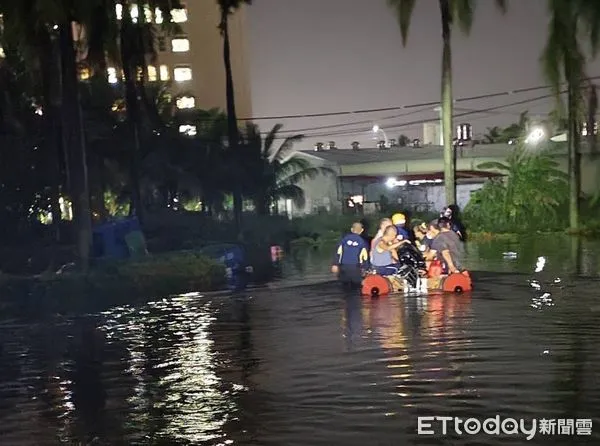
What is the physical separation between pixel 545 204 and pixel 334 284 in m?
25.1

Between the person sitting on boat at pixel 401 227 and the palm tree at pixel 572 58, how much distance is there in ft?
15.7

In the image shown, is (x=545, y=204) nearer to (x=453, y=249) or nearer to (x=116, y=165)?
(x=116, y=165)

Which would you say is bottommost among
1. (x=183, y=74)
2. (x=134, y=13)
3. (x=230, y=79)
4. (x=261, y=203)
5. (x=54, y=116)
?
(x=261, y=203)

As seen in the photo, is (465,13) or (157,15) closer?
(157,15)

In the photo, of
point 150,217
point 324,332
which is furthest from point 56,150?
point 324,332

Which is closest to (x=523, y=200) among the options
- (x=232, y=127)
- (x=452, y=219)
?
(x=232, y=127)

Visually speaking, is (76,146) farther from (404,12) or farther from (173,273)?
(404,12)

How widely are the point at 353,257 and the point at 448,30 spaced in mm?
18876

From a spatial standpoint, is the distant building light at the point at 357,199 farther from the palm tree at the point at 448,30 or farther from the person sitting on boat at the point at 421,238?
the person sitting on boat at the point at 421,238

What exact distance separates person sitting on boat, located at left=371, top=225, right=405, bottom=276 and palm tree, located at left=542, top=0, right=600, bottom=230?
484cm

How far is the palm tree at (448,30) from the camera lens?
33794mm

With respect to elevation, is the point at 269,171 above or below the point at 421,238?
above

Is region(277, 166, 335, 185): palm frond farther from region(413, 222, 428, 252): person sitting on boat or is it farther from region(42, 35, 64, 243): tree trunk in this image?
region(413, 222, 428, 252): person sitting on boat

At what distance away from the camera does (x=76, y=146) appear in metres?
25.1
